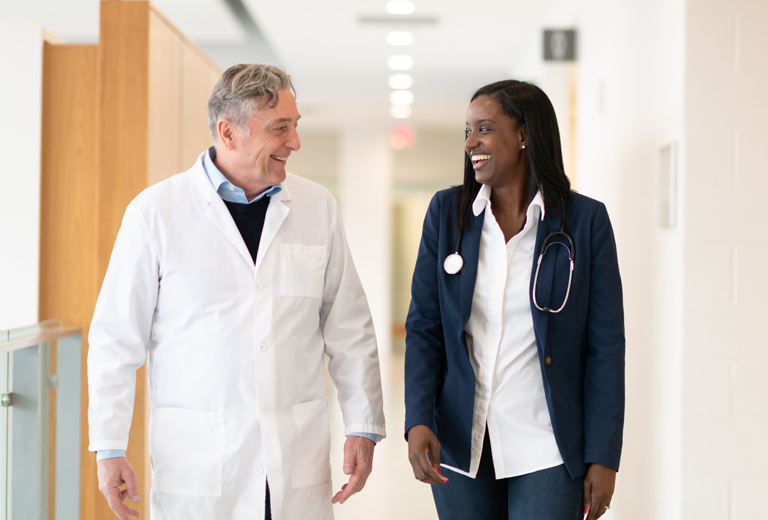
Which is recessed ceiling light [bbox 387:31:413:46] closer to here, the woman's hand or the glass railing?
the glass railing

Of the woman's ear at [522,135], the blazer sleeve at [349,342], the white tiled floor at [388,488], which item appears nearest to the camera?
the woman's ear at [522,135]

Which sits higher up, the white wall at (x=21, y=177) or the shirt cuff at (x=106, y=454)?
the white wall at (x=21, y=177)

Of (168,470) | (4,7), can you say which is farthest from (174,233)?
(4,7)

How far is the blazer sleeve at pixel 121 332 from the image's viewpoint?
162cm

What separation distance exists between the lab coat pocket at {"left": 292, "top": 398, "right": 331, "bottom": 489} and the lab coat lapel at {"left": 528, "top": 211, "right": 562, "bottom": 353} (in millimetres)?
558

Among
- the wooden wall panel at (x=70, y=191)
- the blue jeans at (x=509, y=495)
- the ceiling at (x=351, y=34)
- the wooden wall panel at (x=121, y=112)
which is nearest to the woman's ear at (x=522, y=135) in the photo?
the blue jeans at (x=509, y=495)

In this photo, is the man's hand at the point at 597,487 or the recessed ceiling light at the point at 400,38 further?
the recessed ceiling light at the point at 400,38

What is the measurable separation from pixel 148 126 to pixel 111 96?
0.59 feet

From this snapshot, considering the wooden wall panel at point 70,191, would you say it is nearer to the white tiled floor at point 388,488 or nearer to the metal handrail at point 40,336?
the metal handrail at point 40,336

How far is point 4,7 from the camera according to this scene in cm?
620

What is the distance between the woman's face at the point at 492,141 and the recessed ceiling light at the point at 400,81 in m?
6.57

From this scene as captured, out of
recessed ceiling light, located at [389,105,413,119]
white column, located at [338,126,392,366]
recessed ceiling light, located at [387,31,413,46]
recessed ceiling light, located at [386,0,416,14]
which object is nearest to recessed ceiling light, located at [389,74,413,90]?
recessed ceiling light, located at [389,105,413,119]

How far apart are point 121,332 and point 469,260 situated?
0.81 metres

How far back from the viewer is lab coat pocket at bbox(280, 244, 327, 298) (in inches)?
67.4
